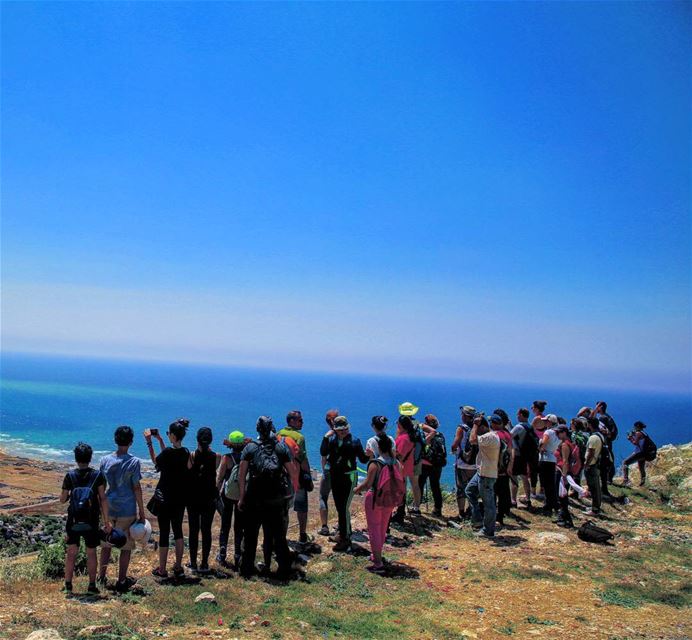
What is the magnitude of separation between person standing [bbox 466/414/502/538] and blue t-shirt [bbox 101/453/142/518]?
244 inches

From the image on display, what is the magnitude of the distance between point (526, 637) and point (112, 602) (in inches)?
209

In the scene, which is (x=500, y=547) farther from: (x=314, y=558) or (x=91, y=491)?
(x=91, y=491)

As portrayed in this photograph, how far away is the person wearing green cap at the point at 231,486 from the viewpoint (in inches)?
314

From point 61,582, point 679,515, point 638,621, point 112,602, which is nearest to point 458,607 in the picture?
point 638,621

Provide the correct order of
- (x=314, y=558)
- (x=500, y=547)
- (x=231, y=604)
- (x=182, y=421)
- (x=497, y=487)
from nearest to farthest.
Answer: (x=231, y=604) < (x=182, y=421) < (x=314, y=558) < (x=500, y=547) < (x=497, y=487)

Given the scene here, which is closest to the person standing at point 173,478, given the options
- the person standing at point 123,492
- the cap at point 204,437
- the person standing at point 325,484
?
the cap at point 204,437

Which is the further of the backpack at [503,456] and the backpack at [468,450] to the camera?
the backpack at [468,450]

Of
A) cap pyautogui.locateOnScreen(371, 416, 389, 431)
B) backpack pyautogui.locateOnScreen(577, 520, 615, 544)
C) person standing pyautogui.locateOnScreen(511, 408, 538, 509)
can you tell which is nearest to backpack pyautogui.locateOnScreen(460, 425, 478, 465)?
person standing pyautogui.locateOnScreen(511, 408, 538, 509)

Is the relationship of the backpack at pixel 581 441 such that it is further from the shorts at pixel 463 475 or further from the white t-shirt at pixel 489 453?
the white t-shirt at pixel 489 453

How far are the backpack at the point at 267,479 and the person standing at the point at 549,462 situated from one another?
6.79m

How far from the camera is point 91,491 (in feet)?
21.4

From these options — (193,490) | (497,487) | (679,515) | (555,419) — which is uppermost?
(555,419)

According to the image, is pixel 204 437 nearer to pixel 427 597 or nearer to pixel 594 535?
pixel 427 597

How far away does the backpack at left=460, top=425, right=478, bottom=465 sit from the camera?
421 inches
